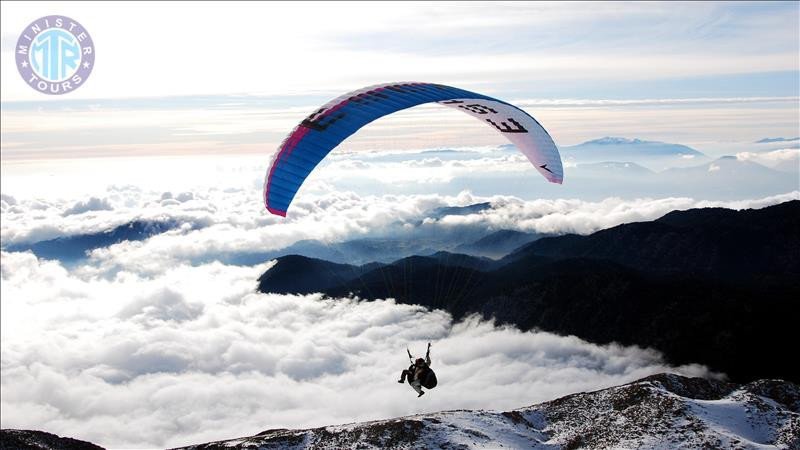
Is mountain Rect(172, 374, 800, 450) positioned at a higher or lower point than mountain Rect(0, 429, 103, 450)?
lower

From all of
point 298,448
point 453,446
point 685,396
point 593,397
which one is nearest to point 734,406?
point 685,396

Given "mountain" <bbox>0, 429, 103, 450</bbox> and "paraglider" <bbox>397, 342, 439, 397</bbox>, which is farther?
"mountain" <bbox>0, 429, 103, 450</bbox>

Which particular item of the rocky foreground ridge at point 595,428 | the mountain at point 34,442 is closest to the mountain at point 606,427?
the rocky foreground ridge at point 595,428

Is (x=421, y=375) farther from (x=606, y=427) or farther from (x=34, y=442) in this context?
(x=34, y=442)

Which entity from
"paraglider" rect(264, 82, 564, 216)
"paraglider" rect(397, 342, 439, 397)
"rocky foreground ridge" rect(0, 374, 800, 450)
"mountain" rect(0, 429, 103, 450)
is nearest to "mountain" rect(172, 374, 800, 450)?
"rocky foreground ridge" rect(0, 374, 800, 450)

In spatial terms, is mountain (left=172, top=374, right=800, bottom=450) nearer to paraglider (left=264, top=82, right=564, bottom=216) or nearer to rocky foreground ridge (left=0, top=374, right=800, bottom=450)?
rocky foreground ridge (left=0, top=374, right=800, bottom=450)

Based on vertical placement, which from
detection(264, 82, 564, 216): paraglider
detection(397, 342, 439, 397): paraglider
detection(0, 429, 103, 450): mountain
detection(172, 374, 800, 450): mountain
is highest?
detection(264, 82, 564, 216): paraglider

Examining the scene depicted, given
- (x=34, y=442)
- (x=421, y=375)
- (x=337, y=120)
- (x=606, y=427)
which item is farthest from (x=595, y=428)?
(x=34, y=442)
